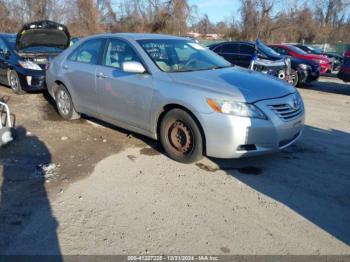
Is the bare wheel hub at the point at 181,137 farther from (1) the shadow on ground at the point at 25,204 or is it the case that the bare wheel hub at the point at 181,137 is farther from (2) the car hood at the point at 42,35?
(2) the car hood at the point at 42,35

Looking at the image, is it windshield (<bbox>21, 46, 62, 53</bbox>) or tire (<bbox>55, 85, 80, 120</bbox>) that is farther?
windshield (<bbox>21, 46, 62, 53</bbox>)

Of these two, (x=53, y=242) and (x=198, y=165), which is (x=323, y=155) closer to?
(x=198, y=165)

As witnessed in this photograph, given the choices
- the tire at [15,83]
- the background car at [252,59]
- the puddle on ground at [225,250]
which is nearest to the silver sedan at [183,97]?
the puddle on ground at [225,250]

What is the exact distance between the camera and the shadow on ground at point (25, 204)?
293 centimetres

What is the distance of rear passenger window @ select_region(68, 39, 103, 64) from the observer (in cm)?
552

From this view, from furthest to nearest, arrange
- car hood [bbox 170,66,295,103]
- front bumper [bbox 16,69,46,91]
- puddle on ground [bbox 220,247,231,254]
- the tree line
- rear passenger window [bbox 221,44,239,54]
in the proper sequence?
the tree line, rear passenger window [bbox 221,44,239,54], front bumper [bbox 16,69,46,91], car hood [bbox 170,66,295,103], puddle on ground [bbox 220,247,231,254]

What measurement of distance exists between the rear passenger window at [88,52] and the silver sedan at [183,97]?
0.02 m

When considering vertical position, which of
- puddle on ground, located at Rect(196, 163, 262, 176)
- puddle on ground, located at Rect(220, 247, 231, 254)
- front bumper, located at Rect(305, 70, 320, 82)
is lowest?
puddle on ground, located at Rect(220, 247, 231, 254)

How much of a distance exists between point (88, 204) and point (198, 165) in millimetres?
1573

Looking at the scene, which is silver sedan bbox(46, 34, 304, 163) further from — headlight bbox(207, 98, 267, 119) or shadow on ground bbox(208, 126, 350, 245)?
shadow on ground bbox(208, 126, 350, 245)

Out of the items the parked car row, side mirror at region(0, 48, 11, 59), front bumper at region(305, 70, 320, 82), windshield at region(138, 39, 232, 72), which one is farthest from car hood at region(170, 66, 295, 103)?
front bumper at region(305, 70, 320, 82)

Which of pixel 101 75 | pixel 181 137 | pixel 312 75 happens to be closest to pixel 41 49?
pixel 101 75

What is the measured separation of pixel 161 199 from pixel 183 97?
130 centimetres

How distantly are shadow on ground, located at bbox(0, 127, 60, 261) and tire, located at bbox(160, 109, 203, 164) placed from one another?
161cm
